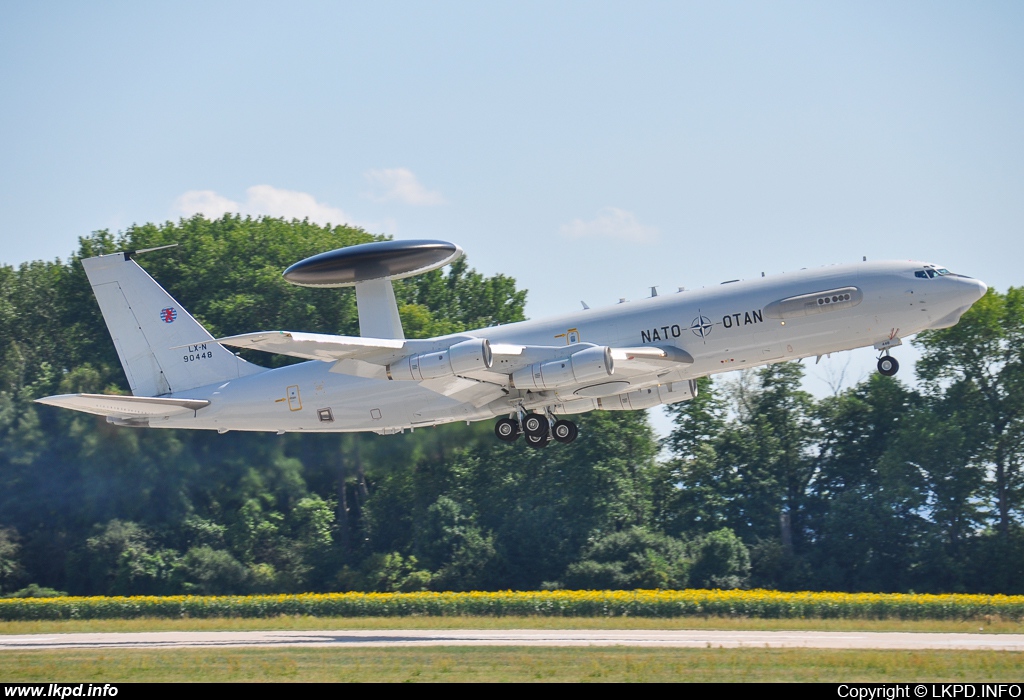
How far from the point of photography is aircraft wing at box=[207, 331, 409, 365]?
27.7 m

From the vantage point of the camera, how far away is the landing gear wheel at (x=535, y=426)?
33.8m

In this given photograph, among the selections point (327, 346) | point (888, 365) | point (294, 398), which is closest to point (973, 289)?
point (888, 365)


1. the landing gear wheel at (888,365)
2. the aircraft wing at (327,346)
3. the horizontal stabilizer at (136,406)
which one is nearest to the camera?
the aircraft wing at (327,346)

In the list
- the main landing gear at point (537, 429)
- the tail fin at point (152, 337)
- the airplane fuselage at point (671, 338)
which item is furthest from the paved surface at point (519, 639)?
the tail fin at point (152, 337)

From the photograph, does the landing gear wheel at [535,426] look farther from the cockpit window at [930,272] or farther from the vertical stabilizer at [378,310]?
the cockpit window at [930,272]

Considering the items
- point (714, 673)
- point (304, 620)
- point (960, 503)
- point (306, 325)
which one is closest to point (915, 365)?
point (960, 503)

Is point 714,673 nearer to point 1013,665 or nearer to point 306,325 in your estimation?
point 1013,665

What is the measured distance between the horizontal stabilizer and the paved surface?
7.06 metres

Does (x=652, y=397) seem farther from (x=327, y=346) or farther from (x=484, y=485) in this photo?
(x=484, y=485)

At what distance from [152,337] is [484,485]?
28.0 m

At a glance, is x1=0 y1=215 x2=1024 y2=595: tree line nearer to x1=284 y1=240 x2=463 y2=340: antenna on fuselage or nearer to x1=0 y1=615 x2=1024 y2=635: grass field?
A: x1=0 y1=615 x2=1024 y2=635: grass field

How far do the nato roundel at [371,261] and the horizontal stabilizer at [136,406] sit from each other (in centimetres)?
689

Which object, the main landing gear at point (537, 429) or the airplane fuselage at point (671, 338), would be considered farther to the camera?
the main landing gear at point (537, 429)

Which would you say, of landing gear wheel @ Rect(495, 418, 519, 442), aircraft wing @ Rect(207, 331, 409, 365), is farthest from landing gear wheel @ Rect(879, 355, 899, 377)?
aircraft wing @ Rect(207, 331, 409, 365)
